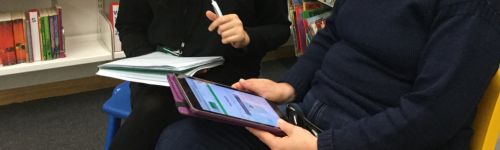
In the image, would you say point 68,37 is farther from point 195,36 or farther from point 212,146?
point 212,146

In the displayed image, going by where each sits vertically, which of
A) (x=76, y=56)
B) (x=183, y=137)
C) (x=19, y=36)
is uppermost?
(x=183, y=137)

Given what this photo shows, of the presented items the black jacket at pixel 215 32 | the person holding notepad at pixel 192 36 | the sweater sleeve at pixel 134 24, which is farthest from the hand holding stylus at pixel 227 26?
the sweater sleeve at pixel 134 24

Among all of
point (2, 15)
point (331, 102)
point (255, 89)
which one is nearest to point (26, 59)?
point (2, 15)

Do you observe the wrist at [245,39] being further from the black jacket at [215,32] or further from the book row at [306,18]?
the book row at [306,18]

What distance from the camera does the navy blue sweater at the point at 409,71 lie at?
717 mm

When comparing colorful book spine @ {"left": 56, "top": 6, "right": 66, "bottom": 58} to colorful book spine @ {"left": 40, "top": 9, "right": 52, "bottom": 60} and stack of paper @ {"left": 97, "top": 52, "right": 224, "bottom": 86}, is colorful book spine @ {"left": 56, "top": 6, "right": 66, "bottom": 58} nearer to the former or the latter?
colorful book spine @ {"left": 40, "top": 9, "right": 52, "bottom": 60}

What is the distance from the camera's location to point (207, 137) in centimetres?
91

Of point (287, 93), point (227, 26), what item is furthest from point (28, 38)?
point (287, 93)

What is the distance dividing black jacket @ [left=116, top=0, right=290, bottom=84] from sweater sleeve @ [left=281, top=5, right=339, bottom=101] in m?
0.16

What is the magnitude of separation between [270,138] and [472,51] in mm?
338

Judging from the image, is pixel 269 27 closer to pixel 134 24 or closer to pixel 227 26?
pixel 227 26

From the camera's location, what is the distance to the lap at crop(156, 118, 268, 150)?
90 centimetres

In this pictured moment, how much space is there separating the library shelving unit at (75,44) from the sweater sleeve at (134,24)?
0.71 metres

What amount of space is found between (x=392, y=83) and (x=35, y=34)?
155 cm
